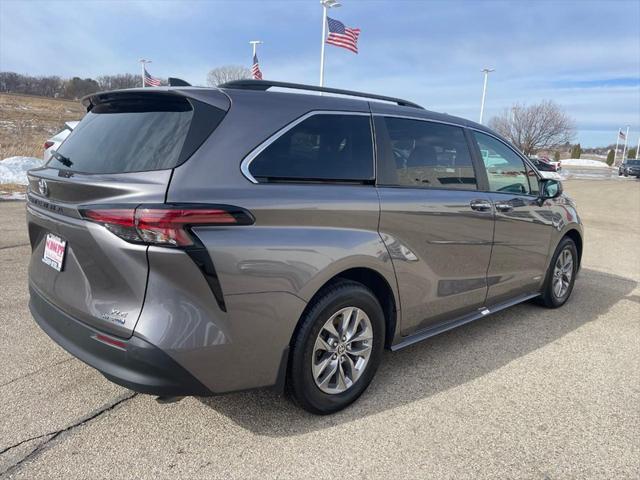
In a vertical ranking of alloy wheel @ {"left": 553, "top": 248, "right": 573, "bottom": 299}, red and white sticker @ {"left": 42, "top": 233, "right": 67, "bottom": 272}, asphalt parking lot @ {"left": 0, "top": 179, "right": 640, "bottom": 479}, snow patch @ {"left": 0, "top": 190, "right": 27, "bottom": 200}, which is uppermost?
red and white sticker @ {"left": 42, "top": 233, "right": 67, "bottom": 272}

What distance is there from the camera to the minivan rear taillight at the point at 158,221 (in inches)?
84.0

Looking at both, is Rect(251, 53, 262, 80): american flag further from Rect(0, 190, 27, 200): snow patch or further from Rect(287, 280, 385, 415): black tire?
Rect(287, 280, 385, 415): black tire

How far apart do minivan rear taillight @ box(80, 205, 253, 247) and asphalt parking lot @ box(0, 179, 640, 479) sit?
44.0 inches

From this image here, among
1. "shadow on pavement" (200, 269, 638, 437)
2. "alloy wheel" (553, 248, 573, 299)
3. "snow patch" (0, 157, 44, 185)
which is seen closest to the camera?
"shadow on pavement" (200, 269, 638, 437)

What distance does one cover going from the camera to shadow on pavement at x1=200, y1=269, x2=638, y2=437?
285 centimetres

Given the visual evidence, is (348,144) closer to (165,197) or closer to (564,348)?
(165,197)

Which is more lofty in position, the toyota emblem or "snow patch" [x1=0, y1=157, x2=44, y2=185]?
the toyota emblem

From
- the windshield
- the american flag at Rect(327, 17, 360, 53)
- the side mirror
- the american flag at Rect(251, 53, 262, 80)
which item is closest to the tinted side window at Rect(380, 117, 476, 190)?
the side mirror

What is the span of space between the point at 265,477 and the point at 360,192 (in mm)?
1582

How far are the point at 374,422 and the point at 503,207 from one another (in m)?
2.13

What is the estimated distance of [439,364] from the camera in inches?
144

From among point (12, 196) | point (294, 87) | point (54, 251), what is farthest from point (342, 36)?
point (54, 251)

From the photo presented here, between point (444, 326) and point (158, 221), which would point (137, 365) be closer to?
point (158, 221)

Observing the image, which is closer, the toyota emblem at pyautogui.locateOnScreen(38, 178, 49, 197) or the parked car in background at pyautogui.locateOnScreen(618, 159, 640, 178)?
the toyota emblem at pyautogui.locateOnScreen(38, 178, 49, 197)
